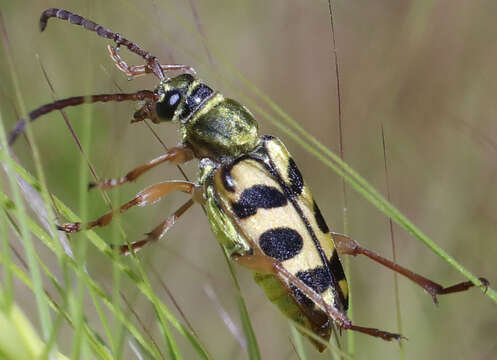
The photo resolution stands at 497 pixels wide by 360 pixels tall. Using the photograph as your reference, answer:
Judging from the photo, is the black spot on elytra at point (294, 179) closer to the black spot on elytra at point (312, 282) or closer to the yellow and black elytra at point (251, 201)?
the yellow and black elytra at point (251, 201)

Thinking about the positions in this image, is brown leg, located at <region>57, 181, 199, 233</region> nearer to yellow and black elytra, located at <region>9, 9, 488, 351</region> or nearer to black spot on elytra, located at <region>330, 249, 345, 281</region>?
yellow and black elytra, located at <region>9, 9, 488, 351</region>

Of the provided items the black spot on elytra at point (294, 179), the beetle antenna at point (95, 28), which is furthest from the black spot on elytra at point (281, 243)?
the beetle antenna at point (95, 28)

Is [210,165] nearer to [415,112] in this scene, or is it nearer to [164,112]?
[164,112]

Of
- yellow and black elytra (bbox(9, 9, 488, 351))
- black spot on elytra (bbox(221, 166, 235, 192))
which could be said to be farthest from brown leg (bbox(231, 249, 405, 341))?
black spot on elytra (bbox(221, 166, 235, 192))

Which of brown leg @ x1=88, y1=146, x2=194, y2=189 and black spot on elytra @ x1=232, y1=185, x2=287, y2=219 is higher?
brown leg @ x1=88, y1=146, x2=194, y2=189

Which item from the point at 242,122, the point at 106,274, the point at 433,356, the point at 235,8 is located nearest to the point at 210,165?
the point at 242,122

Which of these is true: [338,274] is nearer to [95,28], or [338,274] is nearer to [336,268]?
[336,268]

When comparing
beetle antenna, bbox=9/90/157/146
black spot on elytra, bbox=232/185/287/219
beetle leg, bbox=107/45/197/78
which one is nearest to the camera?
beetle antenna, bbox=9/90/157/146
